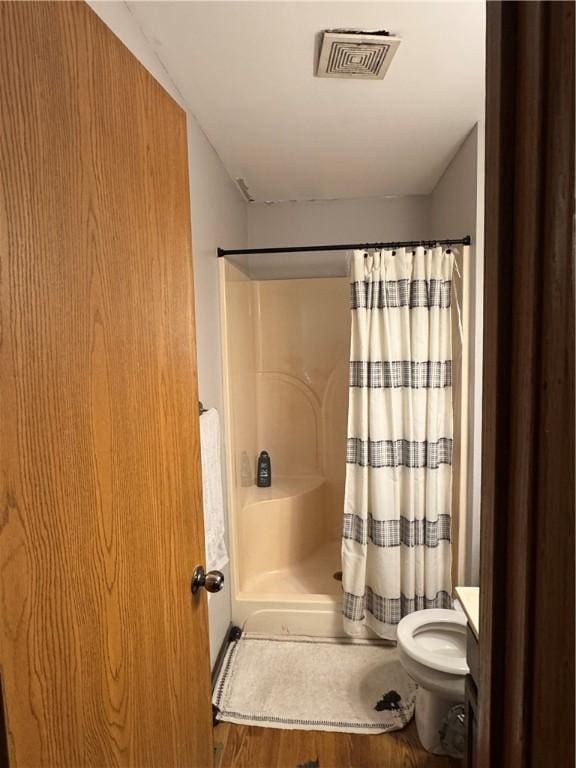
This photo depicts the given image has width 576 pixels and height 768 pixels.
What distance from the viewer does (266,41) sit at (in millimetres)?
1409

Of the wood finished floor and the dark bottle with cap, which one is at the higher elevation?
the dark bottle with cap

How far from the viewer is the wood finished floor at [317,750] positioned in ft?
5.52

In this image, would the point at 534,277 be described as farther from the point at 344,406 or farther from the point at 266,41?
the point at 344,406

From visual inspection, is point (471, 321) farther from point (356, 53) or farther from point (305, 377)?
point (305, 377)

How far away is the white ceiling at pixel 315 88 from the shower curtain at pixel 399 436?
21.1 inches

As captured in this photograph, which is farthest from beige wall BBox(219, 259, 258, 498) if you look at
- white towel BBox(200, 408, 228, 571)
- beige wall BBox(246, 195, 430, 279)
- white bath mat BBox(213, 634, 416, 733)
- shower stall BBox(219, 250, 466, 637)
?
white bath mat BBox(213, 634, 416, 733)

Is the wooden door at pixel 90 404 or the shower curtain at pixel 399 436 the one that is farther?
the shower curtain at pixel 399 436

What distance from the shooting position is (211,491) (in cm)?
176

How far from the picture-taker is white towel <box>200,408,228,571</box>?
67.3 inches

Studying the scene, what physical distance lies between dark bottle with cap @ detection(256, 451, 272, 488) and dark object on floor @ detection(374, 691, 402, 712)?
1.38m

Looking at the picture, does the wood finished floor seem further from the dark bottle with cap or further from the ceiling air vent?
the ceiling air vent

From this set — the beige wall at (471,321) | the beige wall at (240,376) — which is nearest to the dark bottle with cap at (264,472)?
the beige wall at (240,376)

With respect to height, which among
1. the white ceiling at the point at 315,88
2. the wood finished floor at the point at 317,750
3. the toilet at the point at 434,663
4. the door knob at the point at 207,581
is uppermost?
the white ceiling at the point at 315,88

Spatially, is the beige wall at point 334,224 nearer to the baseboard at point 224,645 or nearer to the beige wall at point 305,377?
the beige wall at point 305,377
